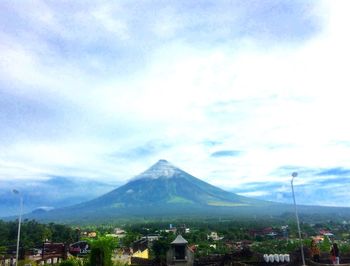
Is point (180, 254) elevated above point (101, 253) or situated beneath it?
situated beneath

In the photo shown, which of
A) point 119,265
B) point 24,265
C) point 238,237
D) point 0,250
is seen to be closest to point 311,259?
point 119,265

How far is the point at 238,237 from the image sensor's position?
332 feet

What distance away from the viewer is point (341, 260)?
22.0 meters

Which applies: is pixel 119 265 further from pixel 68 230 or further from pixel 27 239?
pixel 68 230

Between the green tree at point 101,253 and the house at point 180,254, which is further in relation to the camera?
the house at point 180,254

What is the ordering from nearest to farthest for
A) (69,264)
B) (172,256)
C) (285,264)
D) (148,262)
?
1. (69,264)
2. (285,264)
3. (172,256)
4. (148,262)

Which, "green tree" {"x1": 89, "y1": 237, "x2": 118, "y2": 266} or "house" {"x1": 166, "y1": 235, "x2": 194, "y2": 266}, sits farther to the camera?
"house" {"x1": 166, "y1": 235, "x2": 194, "y2": 266}

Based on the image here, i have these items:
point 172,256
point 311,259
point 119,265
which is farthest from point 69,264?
point 311,259

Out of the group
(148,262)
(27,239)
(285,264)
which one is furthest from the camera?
(27,239)

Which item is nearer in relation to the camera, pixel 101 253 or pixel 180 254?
pixel 101 253

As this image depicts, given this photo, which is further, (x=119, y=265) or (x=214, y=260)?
(x=214, y=260)

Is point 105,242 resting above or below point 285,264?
above

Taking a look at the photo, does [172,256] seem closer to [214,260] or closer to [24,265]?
[214,260]

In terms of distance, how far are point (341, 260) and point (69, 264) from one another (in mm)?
14420
